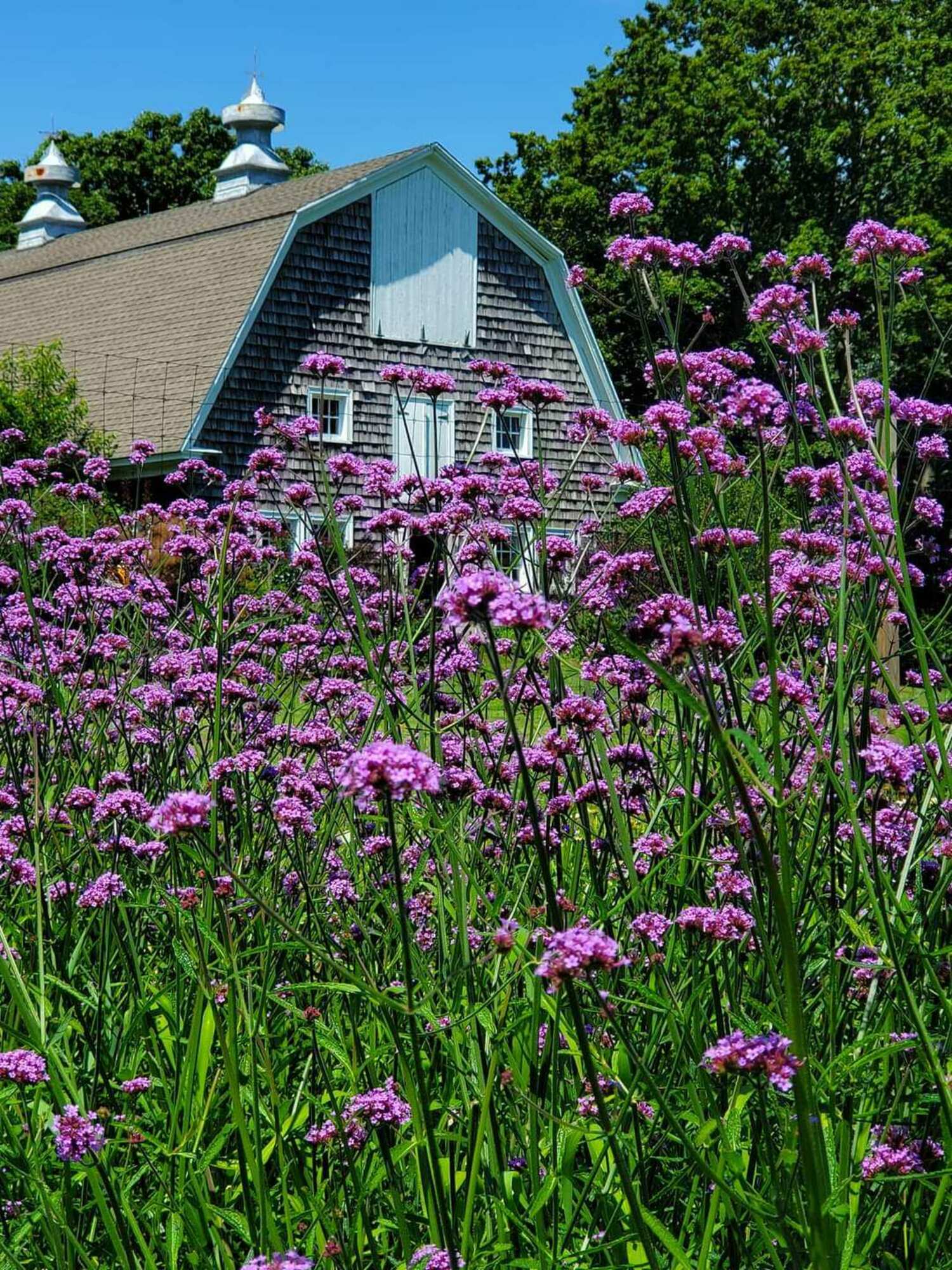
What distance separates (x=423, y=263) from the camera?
2661cm

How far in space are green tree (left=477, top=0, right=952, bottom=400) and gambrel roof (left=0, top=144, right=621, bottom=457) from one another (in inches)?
343

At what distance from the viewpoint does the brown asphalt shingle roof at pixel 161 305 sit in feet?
78.8

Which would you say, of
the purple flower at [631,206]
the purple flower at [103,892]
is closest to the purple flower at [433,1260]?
the purple flower at [103,892]

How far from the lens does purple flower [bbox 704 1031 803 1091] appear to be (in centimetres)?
159

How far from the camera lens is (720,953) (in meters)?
2.99

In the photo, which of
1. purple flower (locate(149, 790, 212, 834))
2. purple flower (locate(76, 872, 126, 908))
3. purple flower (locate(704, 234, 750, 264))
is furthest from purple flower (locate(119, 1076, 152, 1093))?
purple flower (locate(704, 234, 750, 264))

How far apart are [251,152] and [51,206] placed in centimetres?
1054

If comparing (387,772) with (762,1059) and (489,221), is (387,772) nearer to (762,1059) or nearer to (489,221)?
(762,1059)

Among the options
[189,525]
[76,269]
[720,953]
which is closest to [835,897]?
[720,953]

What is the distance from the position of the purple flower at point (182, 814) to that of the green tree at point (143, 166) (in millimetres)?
52184

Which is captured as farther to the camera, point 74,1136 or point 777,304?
point 777,304

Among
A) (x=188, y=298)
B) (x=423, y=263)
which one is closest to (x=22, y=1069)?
(x=188, y=298)

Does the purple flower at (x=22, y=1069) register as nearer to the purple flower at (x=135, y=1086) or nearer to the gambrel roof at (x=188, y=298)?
the purple flower at (x=135, y=1086)

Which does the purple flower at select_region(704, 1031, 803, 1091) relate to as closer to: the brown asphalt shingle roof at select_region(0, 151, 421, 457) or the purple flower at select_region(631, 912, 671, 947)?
the purple flower at select_region(631, 912, 671, 947)
